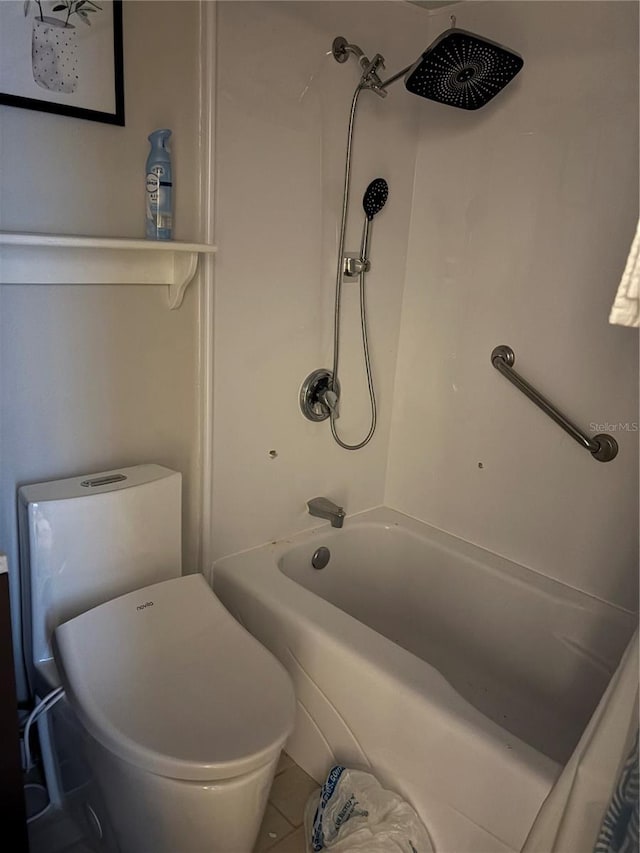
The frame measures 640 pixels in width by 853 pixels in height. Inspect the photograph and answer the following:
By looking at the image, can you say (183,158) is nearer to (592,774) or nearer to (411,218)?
(411,218)

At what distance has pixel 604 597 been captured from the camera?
68.4 inches

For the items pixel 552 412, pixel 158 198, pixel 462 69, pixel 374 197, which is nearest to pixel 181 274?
pixel 158 198

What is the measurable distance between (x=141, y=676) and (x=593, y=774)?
830 mm

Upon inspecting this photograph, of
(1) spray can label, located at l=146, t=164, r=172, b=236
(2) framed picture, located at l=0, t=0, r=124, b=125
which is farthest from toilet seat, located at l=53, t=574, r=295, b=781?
(2) framed picture, located at l=0, t=0, r=124, b=125

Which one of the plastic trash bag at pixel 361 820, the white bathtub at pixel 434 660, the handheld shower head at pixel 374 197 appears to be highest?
the handheld shower head at pixel 374 197

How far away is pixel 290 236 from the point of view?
5.74 feet

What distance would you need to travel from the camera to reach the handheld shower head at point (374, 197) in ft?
6.02

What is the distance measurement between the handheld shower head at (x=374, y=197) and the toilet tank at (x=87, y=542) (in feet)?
2.97

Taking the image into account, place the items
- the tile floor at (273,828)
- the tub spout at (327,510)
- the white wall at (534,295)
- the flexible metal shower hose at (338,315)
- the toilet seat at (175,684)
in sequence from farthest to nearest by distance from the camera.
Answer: the tub spout at (327,510), the flexible metal shower hose at (338,315), the white wall at (534,295), the tile floor at (273,828), the toilet seat at (175,684)

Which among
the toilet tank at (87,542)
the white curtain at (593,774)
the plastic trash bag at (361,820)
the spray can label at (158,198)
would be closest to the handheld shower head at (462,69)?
the spray can label at (158,198)

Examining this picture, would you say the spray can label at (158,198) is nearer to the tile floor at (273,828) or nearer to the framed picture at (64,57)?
the framed picture at (64,57)

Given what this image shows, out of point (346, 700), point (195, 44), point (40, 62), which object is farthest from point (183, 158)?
point (346, 700)

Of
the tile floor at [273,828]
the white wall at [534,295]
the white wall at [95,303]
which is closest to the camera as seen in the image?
the white wall at [95,303]

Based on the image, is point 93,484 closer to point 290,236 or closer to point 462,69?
point 290,236
